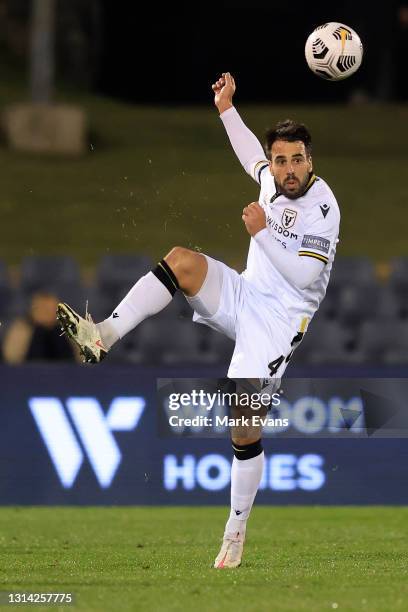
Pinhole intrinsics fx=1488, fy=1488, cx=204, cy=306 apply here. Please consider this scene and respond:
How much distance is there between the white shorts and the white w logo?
143 inches

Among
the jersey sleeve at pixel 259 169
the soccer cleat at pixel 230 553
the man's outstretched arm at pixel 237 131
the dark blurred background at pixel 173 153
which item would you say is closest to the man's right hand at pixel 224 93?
the man's outstretched arm at pixel 237 131

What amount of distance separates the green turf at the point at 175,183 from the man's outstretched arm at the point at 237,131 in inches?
438

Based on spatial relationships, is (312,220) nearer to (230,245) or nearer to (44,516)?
(44,516)

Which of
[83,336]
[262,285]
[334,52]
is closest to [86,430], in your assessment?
[262,285]

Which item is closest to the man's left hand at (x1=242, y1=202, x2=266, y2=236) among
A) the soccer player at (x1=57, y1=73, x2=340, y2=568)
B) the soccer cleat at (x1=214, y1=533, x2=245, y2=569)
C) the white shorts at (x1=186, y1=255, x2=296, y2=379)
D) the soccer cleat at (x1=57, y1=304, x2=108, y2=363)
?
the soccer player at (x1=57, y1=73, x2=340, y2=568)

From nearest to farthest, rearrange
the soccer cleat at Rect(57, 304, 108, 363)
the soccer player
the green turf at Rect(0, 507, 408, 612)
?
the green turf at Rect(0, 507, 408, 612)
the soccer cleat at Rect(57, 304, 108, 363)
the soccer player

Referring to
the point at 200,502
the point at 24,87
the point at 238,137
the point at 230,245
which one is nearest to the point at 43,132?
the point at 24,87

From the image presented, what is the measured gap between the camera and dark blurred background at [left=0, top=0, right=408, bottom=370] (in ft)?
56.3

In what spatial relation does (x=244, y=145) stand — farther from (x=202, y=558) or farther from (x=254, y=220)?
(x=202, y=558)

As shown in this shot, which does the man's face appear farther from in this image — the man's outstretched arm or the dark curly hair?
the man's outstretched arm

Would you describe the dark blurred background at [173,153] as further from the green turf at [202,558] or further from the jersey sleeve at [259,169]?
the jersey sleeve at [259,169]

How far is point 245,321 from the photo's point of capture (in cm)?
862

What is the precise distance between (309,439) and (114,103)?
55.6 feet

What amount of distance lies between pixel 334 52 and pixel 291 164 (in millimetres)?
900
